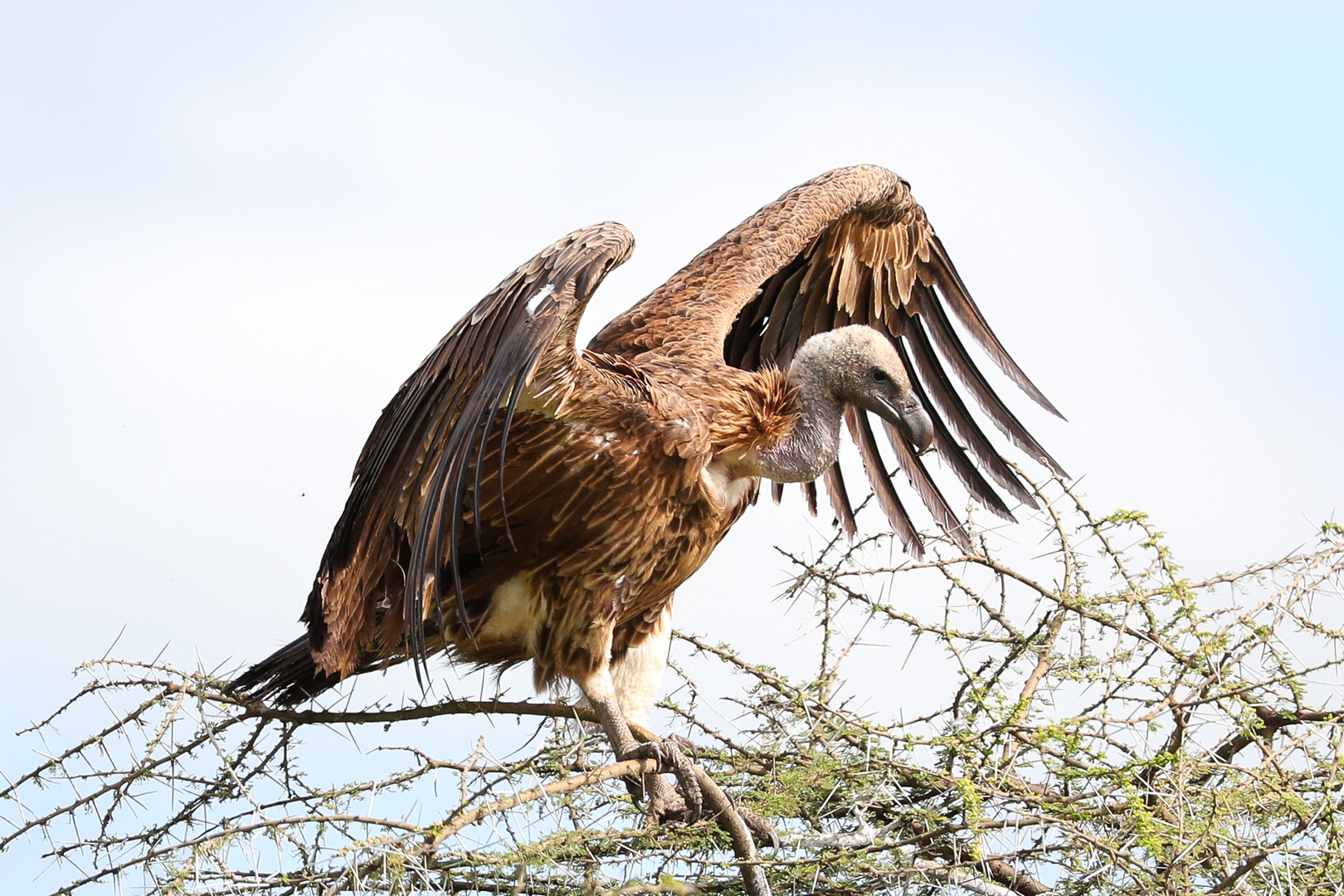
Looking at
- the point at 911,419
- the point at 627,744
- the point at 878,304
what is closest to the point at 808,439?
the point at 911,419

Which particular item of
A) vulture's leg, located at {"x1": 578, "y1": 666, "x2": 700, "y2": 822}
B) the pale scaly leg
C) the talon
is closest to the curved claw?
vulture's leg, located at {"x1": 578, "y1": 666, "x2": 700, "y2": 822}

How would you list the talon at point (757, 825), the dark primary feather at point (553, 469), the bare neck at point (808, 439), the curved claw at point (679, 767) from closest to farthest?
the dark primary feather at point (553, 469) → the curved claw at point (679, 767) → the talon at point (757, 825) → the bare neck at point (808, 439)

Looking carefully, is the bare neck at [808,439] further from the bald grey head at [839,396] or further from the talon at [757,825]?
the talon at [757,825]

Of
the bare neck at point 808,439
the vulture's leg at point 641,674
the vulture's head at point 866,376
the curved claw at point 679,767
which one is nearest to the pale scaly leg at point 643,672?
the vulture's leg at point 641,674

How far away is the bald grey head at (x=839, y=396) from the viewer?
14.3 feet

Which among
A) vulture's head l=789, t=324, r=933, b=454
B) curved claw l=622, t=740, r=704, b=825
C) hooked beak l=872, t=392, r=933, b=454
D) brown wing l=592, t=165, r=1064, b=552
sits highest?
brown wing l=592, t=165, r=1064, b=552

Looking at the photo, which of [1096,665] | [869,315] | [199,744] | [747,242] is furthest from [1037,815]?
[869,315]

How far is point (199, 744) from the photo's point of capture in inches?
154

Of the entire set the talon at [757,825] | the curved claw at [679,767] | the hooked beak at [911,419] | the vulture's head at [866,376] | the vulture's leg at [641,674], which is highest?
the vulture's head at [866,376]

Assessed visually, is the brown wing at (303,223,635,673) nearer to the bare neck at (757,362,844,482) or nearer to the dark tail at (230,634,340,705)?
the dark tail at (230,634,340,705)

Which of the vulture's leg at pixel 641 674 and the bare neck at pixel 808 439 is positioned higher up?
the bare neck at pixel 808 439

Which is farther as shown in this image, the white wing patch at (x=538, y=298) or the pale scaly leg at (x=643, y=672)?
the pale scaly leg at (x=643, y=672)

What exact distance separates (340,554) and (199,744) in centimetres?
70

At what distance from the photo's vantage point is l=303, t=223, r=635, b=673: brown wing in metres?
3.35
